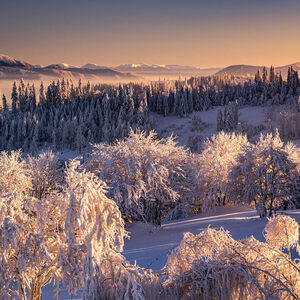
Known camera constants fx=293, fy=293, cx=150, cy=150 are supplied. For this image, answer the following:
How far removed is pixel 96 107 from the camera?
126938 millimetres

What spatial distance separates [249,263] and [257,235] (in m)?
15.7

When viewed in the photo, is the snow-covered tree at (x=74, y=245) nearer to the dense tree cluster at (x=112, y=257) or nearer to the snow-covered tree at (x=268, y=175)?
the dense tree cluster at (x=112, y=257)

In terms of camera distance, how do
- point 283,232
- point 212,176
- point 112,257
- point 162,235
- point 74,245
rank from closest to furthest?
point 112,257 < point 283,232 < point 74,245 < point 162,235 < point 212,176

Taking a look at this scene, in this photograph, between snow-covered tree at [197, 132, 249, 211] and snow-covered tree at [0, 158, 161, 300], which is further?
snow-covered tree at [197, 132, 249, 211]

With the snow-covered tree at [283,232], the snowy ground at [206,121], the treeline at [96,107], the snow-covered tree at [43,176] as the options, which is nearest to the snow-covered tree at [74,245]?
the snow-covered tree at [283,232]

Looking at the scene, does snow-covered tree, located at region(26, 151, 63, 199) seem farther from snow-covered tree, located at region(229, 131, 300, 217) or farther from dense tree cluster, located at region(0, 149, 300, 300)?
dense tree cluster, located at region(0, 149, 300, 300)

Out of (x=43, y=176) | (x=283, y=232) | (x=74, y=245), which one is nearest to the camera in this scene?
(x=283, y=232)

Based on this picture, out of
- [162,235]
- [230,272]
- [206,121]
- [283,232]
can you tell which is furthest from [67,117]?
[230,272]

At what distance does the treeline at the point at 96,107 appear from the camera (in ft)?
347

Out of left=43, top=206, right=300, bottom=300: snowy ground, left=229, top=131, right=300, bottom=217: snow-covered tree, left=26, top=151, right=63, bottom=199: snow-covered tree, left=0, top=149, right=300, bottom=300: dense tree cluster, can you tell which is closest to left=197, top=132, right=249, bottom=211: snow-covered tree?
left=229, top=131, right=300, bottom=217: snow-covered tree

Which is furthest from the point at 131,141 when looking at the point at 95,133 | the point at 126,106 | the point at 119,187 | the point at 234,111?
the point at 126,106

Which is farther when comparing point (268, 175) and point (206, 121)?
point (206, 121)

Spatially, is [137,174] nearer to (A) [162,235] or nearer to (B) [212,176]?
(A) [162,235]

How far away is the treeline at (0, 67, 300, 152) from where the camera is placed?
347ft
